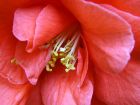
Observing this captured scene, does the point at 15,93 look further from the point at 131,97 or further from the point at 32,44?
the point at 131,97

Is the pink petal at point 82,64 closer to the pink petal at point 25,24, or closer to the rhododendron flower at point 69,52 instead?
the rhododendron flower at point 69,52

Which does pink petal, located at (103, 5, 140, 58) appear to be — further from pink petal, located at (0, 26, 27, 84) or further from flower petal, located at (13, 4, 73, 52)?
pink petal, located at (0, 26, 27, 84)

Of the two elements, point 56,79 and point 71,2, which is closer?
point 71,2

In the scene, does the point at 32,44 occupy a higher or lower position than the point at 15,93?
higher

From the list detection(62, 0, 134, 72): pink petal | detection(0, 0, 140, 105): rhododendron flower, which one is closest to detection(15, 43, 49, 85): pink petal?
detection(0, 0, 140, 105): rhododendron flower

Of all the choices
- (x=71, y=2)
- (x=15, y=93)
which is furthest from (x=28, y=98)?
(x=71, y=2)

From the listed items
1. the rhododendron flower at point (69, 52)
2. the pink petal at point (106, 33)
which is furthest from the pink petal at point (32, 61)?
the pink petal at point (106, 33)
